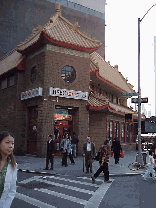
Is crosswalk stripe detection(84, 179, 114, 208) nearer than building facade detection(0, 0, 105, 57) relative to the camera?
Yes

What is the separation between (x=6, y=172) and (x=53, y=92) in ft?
57.7

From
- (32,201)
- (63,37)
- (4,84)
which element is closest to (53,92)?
(63,37)

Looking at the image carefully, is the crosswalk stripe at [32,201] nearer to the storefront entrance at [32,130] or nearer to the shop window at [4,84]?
the storefront entrance at [32,130]

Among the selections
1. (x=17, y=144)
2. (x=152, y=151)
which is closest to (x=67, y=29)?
(x=17, y=144)

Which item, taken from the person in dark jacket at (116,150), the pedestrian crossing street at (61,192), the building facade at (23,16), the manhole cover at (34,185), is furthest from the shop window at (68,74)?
the building facade at (23,16)

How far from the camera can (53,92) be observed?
20.8 meters

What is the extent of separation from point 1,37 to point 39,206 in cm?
3261

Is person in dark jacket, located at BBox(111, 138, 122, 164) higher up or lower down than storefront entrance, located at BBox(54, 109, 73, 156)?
lower down

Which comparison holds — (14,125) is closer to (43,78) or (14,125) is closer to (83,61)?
(43,78)

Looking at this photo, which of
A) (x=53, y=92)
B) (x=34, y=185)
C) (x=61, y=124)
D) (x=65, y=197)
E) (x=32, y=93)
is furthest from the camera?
(x=61, y=124)

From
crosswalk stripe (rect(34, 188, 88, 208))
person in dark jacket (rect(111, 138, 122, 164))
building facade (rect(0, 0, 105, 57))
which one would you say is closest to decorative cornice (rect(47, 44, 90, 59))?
person in dark jacket (rect(111, 138, 122, 164))

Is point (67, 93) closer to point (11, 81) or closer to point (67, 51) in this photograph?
point (67, 51)

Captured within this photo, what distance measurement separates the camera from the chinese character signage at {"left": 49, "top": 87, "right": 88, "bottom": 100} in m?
20.8

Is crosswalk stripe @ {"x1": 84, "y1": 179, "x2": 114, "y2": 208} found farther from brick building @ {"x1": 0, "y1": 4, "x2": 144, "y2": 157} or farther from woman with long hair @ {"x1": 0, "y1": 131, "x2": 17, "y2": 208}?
brick building @ {"x1": 0, "y1": 4, "x2": 144, "y2": 157}
